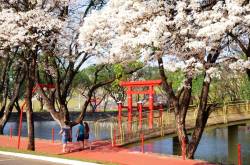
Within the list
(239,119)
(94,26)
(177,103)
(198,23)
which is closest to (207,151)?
(239,119)

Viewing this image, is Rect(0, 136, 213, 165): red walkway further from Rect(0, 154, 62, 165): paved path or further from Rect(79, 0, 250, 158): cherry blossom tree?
Rect(79, 0, 250, 158): cherry blossom tree

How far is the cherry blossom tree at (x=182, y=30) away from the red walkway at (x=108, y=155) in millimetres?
3535

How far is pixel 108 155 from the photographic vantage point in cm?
2441

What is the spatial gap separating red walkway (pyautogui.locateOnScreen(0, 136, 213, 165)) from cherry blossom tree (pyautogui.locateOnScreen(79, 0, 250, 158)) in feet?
11.6

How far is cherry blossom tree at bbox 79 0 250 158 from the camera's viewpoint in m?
16.9

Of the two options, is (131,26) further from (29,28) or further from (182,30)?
(29,28)

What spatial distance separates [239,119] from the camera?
3922 centimetres

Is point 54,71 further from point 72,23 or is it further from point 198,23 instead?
point 198,23

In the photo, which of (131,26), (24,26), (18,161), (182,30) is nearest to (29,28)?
(24,26)

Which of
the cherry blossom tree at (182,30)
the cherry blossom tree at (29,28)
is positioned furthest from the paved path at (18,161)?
the cherry blossom tree at (182,30)

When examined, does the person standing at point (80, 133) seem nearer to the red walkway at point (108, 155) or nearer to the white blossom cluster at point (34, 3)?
the red walkway at point (108, 155)

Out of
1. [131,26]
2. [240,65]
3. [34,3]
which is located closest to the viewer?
[240,65]

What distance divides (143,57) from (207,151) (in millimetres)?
27412

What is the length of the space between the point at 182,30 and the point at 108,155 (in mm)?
8755
